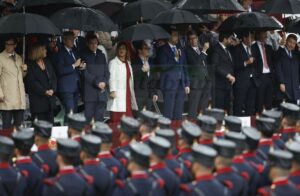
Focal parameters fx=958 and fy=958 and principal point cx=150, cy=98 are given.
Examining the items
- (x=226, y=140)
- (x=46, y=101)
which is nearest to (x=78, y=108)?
(x=46, y=101)

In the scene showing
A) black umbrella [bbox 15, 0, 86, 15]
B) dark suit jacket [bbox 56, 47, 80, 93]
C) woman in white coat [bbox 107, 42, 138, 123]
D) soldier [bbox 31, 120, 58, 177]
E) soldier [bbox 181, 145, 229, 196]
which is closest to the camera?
soldier [bbox 181, 145, 229, 196]

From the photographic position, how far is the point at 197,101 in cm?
1733

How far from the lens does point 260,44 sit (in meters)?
18.9

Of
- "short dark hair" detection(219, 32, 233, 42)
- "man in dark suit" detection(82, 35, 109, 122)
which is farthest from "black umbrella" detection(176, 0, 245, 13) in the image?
"man in dark suit" detection(82, 35, 109, 122)

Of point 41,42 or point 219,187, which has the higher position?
point 41,42

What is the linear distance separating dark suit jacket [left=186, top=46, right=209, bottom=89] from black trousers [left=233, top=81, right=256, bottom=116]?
3.74 ft

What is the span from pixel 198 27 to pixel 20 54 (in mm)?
3955

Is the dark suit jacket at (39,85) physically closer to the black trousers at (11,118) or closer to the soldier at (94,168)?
the black trousers at (11,118)

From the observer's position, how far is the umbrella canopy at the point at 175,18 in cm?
1717

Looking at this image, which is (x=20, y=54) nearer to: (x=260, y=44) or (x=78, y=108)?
(x=78, y=108)

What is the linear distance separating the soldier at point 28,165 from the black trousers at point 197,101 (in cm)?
602

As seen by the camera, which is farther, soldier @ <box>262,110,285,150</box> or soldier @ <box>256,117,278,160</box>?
soldier @ <box>262,110,285,150</box>

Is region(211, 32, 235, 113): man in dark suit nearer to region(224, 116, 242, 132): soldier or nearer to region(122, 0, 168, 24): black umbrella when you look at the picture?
region(122, 0, 168, 24): black umbrella

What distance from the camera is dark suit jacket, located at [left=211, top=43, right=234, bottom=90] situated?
18281 mm
